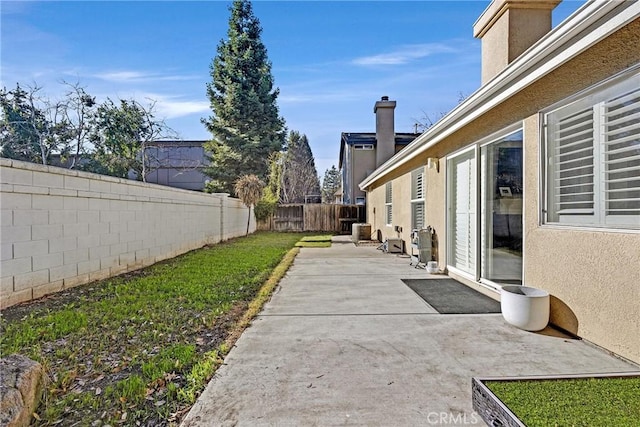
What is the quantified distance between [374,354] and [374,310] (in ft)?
4.52

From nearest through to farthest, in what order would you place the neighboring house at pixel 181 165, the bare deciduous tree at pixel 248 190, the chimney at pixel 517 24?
the chimney at pixel 517 24, the bare deciduous tree at pixel 248 190, the neighboring house at pixel 181 165

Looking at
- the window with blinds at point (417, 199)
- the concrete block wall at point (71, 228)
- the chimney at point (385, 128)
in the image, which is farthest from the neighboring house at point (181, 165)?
the window with blinds at point (417, 199)

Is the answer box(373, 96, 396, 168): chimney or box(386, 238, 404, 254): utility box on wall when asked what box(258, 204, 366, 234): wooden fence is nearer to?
box(373, 96, 396, 168): chimney

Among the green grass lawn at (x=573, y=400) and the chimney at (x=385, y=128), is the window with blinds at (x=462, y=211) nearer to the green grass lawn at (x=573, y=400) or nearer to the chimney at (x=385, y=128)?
the green grass lawn at (x=573, y=400)

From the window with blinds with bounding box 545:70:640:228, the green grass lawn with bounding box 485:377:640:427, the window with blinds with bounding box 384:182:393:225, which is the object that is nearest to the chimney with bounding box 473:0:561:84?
the window with blinds with bounding box 545:70:640:228

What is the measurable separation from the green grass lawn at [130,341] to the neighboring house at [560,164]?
3244mm

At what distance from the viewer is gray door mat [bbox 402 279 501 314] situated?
4455mm

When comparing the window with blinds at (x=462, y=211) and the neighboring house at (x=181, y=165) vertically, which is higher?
the neighboring house at (x=181, y=165)

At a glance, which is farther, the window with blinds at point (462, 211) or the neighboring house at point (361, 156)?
the neighboring house at point (361, 156)

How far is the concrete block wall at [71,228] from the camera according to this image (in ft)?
14.5

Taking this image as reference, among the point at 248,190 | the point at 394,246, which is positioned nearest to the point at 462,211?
the point at 394,246

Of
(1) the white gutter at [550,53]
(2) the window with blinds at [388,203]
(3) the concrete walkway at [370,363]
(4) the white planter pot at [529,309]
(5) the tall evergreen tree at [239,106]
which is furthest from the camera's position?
(5) the tall evergreen tree at [239,106]

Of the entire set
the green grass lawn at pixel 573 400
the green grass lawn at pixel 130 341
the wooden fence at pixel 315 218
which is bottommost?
the green grass lawn at pixel 130 341

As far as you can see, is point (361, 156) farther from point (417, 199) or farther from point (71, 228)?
point (71, 228)
